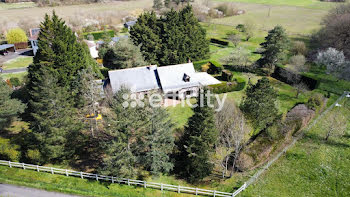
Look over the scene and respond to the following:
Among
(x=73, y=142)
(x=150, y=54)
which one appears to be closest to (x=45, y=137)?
(x=73, y=142)

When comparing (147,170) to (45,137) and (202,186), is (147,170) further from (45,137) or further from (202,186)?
(45,137)

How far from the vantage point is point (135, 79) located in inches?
1531

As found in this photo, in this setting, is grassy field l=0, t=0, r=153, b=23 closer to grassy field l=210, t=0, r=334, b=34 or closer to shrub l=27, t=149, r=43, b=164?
grassy field l=210, t=0, r=334, b=34

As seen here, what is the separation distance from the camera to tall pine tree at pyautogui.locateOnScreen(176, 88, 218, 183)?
76.0 ft

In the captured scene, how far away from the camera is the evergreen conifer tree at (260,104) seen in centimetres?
2680

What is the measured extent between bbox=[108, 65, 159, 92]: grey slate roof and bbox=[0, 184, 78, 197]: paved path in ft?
58.0

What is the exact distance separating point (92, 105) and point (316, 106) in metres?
30.8

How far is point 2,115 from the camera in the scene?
28.3m

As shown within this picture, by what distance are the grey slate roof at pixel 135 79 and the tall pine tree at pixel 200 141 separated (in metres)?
15.8

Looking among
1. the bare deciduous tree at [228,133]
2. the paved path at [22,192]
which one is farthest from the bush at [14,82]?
the bare deciduous tree at [228,133]

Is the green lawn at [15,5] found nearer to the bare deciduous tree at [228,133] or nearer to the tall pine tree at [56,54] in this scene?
the tall pine tree at [56,54]

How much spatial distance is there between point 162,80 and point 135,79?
4289 mm

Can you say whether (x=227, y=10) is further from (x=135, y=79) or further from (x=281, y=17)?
(x=135, y=79)

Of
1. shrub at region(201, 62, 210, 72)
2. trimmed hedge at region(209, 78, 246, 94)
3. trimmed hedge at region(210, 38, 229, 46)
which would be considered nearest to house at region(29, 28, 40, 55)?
shrub at region(201, 62, 210, 72)
